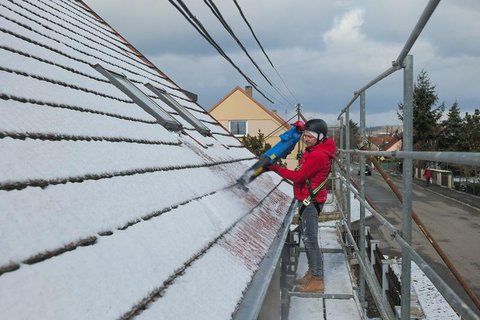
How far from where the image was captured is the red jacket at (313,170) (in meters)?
4.62

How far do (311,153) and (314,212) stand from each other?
0.76 m

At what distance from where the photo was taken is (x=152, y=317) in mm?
1467

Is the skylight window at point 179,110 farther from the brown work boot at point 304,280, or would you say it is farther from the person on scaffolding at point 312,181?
the brown work boot at point 304,280

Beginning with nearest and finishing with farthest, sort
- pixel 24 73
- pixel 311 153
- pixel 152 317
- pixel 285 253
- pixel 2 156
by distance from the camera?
pixel 152 317 → pixel 2 156 → pixel 24 73 → pixel 311 153 → pixel 285 253

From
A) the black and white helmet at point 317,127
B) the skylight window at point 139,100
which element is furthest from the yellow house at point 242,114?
the skylight window at point 139,100

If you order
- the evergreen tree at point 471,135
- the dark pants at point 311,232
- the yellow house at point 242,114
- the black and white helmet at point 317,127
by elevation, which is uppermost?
the yellow house at point 242,114

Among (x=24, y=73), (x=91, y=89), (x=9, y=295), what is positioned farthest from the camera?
(x=91, y=89)

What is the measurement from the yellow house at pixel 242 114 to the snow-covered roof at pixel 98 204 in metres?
35.2

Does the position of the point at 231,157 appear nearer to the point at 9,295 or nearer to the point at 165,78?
the point at 165,78

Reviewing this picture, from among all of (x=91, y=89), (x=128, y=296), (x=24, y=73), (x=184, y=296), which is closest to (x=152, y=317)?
(x=128, y=296)

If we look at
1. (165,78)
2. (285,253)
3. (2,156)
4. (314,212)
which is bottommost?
(285,253)

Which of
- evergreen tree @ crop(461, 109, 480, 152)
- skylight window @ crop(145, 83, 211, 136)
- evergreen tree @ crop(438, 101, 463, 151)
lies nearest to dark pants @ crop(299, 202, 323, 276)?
skylight window @ crop(145, 83, 211, 136)

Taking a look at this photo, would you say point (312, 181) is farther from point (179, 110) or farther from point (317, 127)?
point (179, 110)

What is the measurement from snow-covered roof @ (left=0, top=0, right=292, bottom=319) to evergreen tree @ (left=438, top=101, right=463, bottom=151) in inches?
1137
